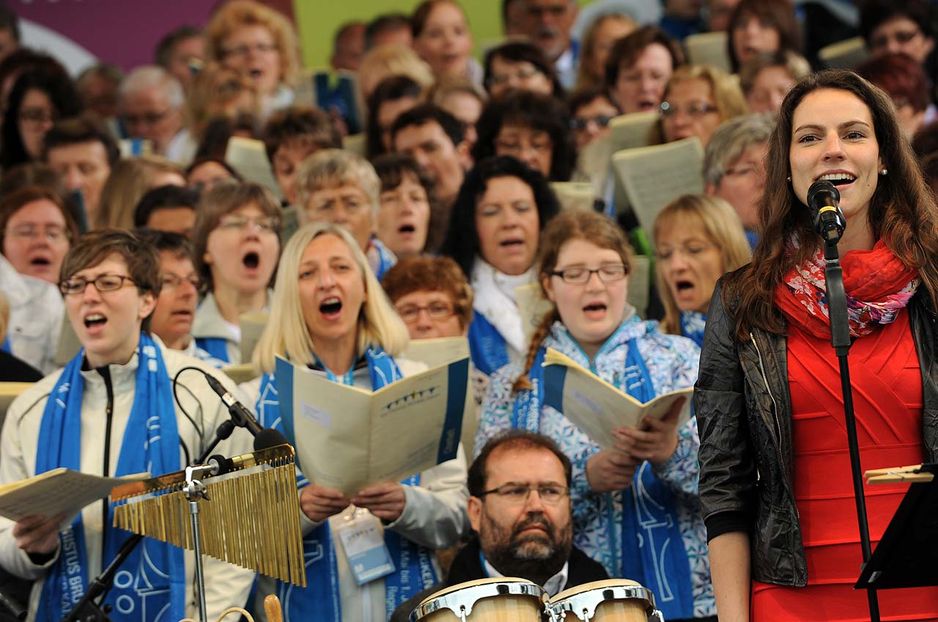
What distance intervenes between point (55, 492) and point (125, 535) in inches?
15.5

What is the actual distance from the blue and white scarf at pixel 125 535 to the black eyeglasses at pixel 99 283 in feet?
0.92

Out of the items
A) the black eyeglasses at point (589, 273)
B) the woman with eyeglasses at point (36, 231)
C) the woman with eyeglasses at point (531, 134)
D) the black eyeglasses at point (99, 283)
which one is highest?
the woman with eyeglasses at point (531, 134)

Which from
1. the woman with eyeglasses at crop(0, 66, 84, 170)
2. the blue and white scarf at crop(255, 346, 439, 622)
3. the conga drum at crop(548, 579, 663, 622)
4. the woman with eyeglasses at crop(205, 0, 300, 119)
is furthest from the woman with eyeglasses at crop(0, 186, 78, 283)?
the conga drum at crop(548, 579, 663, 622)

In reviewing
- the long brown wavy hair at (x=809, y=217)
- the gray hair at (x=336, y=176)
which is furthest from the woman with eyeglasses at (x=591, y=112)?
the long brown wavy hair at (x=809, y=217)

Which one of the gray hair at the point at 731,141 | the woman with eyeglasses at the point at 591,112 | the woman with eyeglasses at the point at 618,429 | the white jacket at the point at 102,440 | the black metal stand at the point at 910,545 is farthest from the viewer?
the woman with eyeglasses at the point at 591,112

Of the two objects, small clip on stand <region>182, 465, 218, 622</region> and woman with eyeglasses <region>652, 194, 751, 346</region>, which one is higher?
woman with eyeglasses <region>652, 194, 751, 346</region>

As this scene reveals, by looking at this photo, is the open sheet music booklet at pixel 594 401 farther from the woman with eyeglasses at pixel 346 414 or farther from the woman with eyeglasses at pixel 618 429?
the woman with eyeglasses at pixel 346 414

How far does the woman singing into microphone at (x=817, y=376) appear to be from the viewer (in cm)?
353

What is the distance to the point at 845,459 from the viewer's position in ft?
11.6

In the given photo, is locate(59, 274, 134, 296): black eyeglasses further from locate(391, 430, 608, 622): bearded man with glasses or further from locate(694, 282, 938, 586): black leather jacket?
locate(694, 282, 938, 586): black leather jacket

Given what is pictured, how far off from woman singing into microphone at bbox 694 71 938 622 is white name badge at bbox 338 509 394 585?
191 centimetres

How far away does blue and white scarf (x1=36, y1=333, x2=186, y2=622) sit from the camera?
5.07 metres

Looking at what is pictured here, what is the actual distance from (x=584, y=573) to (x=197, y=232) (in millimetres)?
2522

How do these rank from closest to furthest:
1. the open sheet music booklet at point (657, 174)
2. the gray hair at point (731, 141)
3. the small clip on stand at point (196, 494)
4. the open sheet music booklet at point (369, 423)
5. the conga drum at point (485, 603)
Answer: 1. the conga drum at point (485, 603)
2. the small clip on stand at point (196, 494)
3. the open sheet music booklet at point (369, 423)
4. the gray hair at point (731, 141)
5. the open sheet music booklet at point (657, 174)
